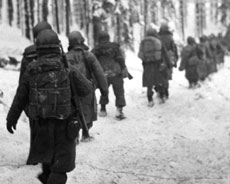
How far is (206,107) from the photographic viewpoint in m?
11.5

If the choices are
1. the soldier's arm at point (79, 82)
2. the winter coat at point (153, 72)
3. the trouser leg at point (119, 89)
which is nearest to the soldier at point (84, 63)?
the soldier's arm at point (79, 82)

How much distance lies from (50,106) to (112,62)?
554 centimetres

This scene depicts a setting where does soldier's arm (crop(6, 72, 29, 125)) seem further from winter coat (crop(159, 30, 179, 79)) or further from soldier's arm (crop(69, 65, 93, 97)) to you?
winter coat (crop(159, 30, 179, 79))

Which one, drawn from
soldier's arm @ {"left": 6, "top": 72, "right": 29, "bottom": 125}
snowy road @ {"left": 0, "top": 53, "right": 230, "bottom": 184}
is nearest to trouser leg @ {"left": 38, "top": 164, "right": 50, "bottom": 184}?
soldier's arm @ {"left": 6, "top": 72, "right": 29, "bottom": 125}

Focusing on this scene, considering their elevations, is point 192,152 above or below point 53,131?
below

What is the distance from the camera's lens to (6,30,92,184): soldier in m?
4.36

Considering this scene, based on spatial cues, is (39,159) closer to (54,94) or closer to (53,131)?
(53,131)

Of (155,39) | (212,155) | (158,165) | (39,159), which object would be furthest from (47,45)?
(155,39)

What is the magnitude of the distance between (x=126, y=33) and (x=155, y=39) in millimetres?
25101

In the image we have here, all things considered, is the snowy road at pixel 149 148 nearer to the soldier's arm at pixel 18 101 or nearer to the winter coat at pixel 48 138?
the winter coat at pixel 48 138

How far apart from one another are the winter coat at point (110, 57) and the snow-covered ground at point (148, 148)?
1.21 metres

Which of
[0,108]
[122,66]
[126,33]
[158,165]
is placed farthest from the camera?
[126,33]

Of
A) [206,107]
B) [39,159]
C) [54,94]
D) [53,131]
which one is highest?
[54,94]

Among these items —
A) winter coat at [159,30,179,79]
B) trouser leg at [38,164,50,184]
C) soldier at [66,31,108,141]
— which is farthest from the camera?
winter coat at [159,30,179,79]
